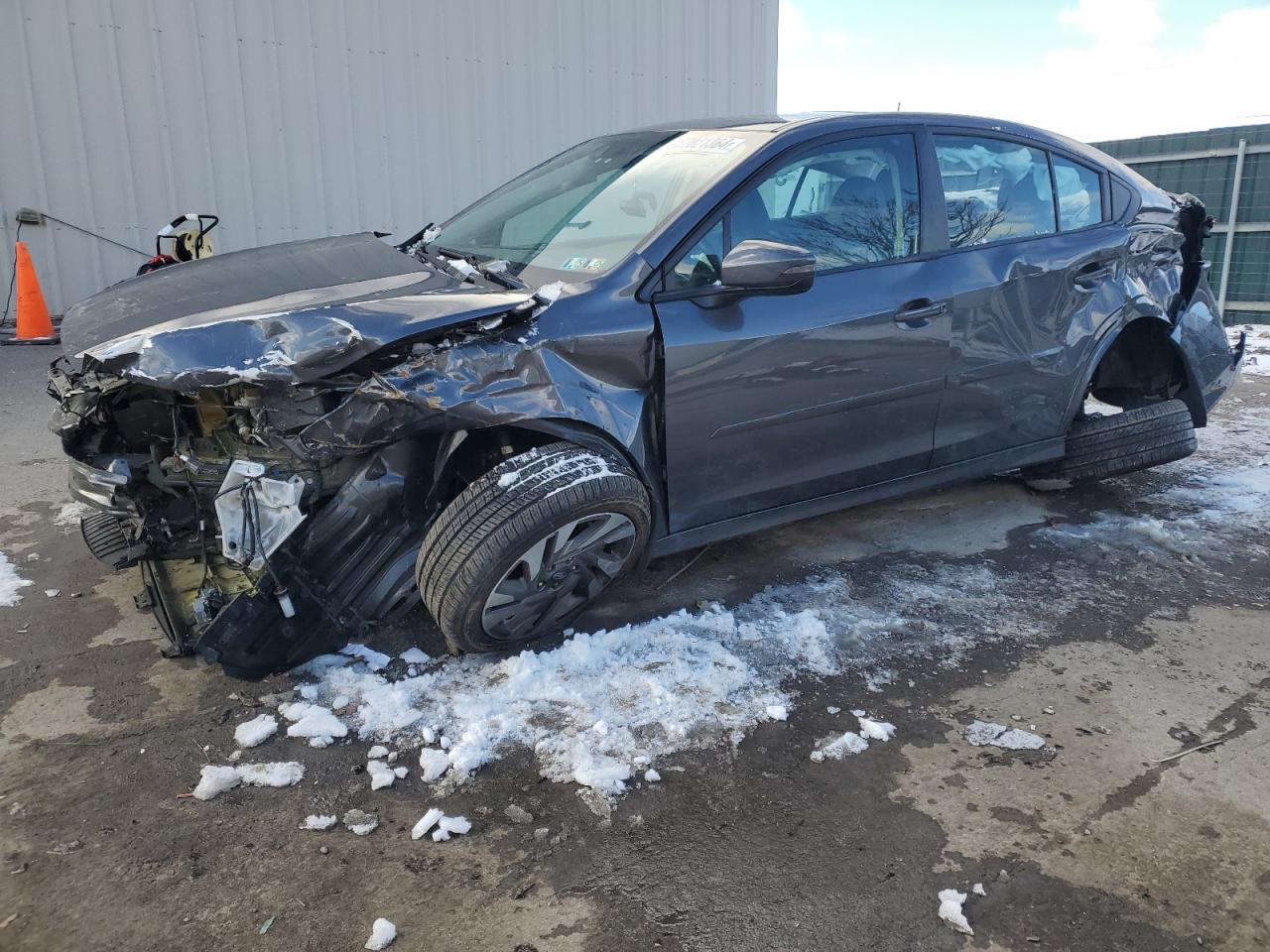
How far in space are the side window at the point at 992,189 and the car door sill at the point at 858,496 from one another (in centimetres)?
89

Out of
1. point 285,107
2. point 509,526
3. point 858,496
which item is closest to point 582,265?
point 509,526

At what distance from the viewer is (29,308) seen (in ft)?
23.6

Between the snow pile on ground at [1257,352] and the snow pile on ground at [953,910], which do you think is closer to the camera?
the snow pile on ground at [953,910]

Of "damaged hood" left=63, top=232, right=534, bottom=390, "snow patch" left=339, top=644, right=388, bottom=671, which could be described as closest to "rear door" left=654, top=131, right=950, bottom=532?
"damaged hood" left=63, top=232, right=534, bottom=390

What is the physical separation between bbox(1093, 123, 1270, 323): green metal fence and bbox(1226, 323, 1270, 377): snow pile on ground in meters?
2.40

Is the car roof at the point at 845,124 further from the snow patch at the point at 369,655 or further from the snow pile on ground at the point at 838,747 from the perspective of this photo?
the snow patch at the point at 369,655

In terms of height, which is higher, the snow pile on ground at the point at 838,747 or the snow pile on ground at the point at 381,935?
the snow pile on ground at the point at 381,935

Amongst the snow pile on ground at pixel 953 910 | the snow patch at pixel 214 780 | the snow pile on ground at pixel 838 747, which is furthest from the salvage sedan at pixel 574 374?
the snow pile on ground at pixel 953 910

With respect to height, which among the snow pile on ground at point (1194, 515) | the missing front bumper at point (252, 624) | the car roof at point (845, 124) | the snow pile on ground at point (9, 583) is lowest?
the snow pile on ground at point (1194, 515)

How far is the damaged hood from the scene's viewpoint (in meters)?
2.50

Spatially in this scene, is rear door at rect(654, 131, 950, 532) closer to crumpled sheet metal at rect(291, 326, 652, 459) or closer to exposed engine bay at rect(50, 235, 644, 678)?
crumpled sheet metal at rect(291, 326, 652, 459)

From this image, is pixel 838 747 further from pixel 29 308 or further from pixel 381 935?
pixel 29 308

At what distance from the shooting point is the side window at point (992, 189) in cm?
361

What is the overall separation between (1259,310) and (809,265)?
11.2m
